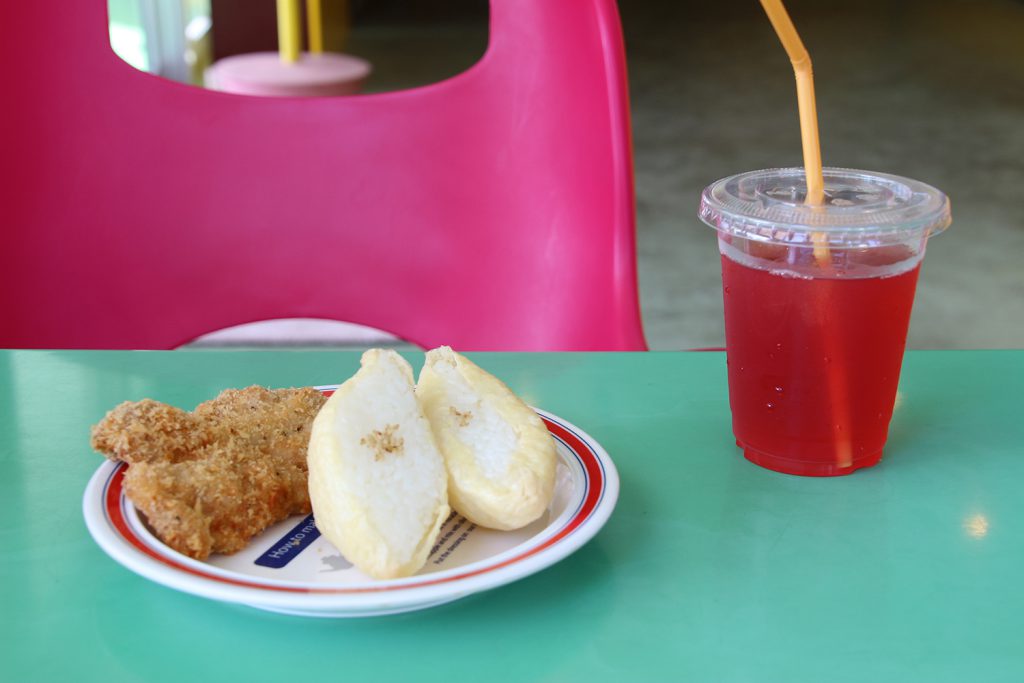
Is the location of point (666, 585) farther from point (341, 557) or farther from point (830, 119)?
point (830, 119)

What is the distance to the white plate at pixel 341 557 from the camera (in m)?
0.51

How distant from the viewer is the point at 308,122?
127 centimetres

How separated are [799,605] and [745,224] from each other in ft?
0.76

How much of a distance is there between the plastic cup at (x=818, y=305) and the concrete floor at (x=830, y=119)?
209 cm

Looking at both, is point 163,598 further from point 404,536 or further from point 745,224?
point 745,224

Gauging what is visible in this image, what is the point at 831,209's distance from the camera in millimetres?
679

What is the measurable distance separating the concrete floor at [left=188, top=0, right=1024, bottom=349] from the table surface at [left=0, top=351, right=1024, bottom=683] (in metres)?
2.05

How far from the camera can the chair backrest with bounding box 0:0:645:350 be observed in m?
1.22

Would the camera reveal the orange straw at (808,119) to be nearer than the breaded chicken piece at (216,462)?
No

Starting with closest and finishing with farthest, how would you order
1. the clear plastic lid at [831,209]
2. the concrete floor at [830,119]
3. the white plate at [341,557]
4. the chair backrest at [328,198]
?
the white plate at [341,557], the clear plastic lid at [831,209], the chair backrest at [328,198], the concrete floor at [830,119]

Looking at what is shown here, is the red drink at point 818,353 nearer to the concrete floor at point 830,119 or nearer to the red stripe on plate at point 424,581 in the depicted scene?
the red stripe on plate at point 424,581

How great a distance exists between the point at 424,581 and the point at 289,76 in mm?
3085

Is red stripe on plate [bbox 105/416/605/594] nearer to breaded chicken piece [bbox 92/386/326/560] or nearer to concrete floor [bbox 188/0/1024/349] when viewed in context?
breaded chicken piece [bbox 92/386/326/560]

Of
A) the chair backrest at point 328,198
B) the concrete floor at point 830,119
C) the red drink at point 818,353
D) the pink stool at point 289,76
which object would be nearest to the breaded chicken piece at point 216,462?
the red drink at point 818,353
